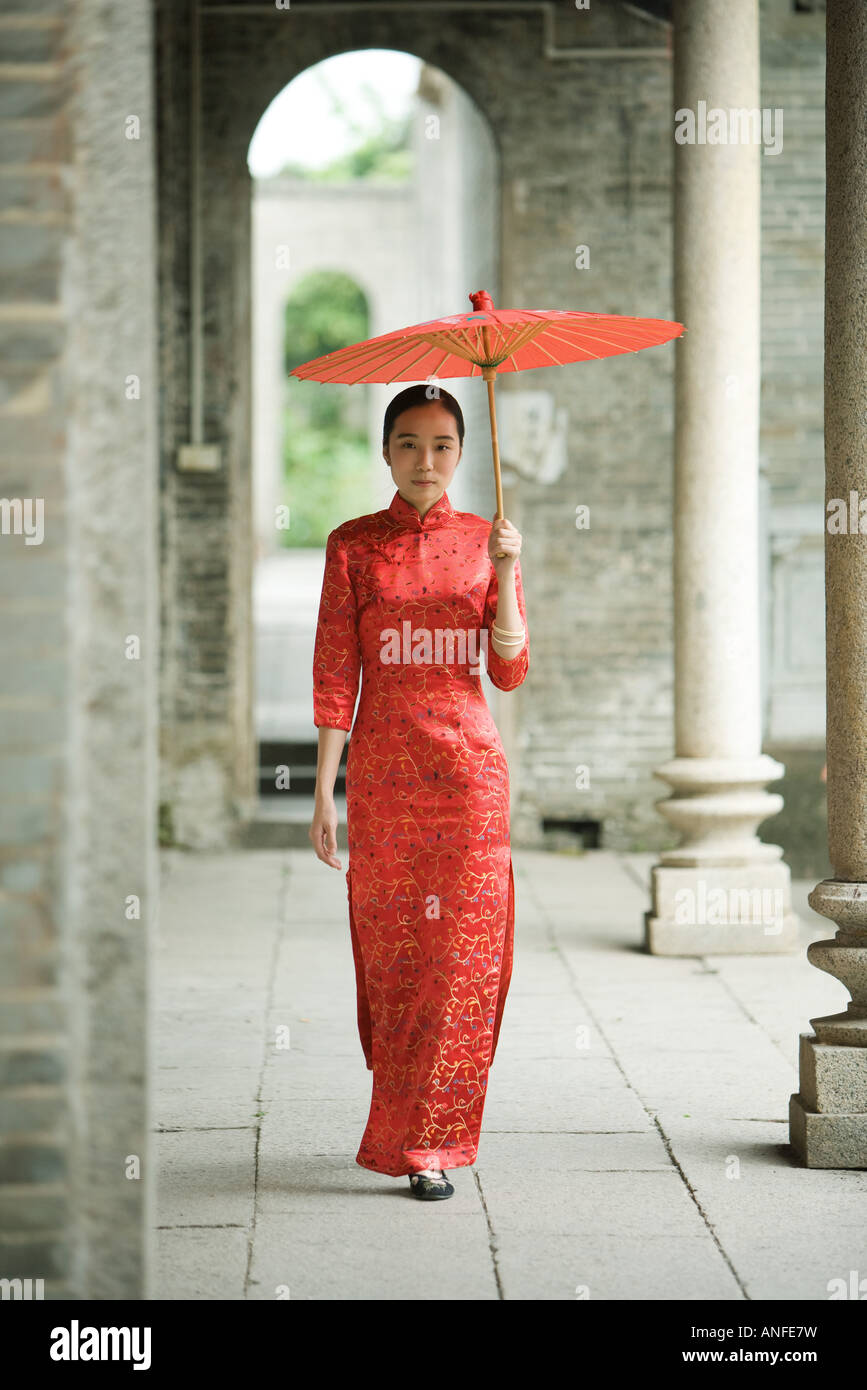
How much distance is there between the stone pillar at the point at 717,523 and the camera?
20.9ft

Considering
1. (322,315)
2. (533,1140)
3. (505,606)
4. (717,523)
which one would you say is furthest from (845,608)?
(322,315)

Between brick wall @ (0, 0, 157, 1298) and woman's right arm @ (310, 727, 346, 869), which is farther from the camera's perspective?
woman's right arm @ (310, 727, 346, 869)

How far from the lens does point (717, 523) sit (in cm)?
651

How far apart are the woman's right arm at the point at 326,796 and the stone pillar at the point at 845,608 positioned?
3.96 feet

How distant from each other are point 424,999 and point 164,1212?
0.76 metres

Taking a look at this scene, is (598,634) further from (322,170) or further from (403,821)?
(322,170)

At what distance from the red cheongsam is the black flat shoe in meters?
0.03

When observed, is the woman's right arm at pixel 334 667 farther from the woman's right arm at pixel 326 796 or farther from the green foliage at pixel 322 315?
the green foliage at pixel 322 315

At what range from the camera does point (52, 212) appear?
2.30 meters

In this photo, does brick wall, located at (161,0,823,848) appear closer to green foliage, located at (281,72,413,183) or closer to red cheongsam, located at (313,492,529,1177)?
red cheongsam, located at (313,492,529,1177)

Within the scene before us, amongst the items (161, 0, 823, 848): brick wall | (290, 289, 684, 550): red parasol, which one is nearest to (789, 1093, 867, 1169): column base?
(290, 289, 684, 550): red parasol

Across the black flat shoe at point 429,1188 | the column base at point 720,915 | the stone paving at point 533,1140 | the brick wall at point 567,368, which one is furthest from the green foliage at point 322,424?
the black flat shoe at point 429,1188

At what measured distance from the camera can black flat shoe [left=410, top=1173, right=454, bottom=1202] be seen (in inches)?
148

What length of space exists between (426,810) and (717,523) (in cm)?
312
